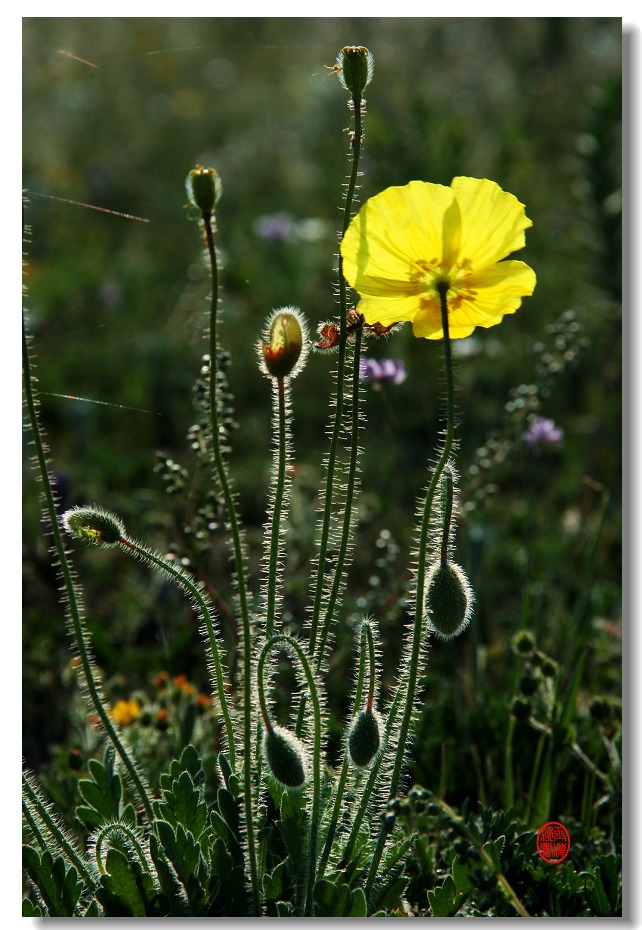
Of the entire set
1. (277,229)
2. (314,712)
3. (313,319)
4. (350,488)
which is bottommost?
(314,712)

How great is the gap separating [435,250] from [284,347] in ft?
0.81

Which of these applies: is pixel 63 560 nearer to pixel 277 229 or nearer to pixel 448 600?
pixel 448 600

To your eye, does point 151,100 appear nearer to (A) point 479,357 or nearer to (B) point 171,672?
(A) point 479,357

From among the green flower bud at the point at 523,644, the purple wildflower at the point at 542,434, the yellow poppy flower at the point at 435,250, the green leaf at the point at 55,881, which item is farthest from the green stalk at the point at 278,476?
the purple wildflower at the point at 542,434

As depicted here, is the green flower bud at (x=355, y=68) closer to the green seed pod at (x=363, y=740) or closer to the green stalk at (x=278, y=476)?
the green stalk at (x=278, y=476)

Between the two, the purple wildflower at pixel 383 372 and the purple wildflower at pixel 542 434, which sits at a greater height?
the purple wildflower at pixel 383 372

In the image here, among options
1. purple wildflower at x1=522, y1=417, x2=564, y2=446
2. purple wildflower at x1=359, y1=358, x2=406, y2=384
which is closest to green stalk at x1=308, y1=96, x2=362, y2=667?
purple wildflower at x1=359, y1=358, x2=406, y2=384

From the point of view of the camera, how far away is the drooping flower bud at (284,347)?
→ 1308 mm

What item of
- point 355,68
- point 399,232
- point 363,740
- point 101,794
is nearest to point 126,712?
point 101,794

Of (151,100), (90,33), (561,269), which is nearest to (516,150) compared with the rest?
(561,269)

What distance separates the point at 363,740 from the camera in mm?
1338

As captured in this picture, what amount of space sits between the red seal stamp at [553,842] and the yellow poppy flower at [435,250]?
0.88 metres

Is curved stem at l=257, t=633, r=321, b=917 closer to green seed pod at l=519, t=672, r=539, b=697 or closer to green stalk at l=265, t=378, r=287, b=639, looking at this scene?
green stalk at l=265, t=378, r=287, b=639

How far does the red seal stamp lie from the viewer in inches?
65.7
